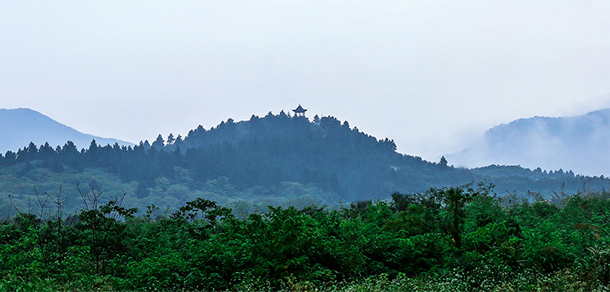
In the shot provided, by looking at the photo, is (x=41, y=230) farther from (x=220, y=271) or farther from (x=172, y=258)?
(x=220, y=271)

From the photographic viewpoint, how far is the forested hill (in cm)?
13188

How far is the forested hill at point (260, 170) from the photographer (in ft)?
433

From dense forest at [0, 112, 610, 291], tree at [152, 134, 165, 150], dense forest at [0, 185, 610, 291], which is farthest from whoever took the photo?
tree at [152, 134, 165, 150]

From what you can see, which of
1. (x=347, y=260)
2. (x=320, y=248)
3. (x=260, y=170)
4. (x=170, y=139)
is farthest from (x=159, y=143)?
(x=347, y=260)

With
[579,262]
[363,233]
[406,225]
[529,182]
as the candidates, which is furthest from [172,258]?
[529,182]

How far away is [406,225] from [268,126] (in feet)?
600

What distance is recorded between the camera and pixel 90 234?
489 inches

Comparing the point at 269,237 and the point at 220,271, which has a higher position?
the point at 269,237

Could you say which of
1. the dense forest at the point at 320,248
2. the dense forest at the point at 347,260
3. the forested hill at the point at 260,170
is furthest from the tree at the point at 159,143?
the dense forest at the point at 347,260

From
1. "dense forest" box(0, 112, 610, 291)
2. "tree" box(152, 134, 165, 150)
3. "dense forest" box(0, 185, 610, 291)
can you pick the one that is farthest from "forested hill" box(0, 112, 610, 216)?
"dense forest" box(0, 185, 610, 291)

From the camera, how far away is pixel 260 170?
162 m

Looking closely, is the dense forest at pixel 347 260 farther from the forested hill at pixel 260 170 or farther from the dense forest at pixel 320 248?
the forested hill at pixel 260 170

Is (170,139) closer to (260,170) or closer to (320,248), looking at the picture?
(260,170)

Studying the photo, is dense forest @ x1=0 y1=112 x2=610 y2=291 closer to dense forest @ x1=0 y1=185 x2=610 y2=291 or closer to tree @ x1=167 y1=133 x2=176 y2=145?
dense forest @ x1=0 y1=185 x2=610 y2=291
